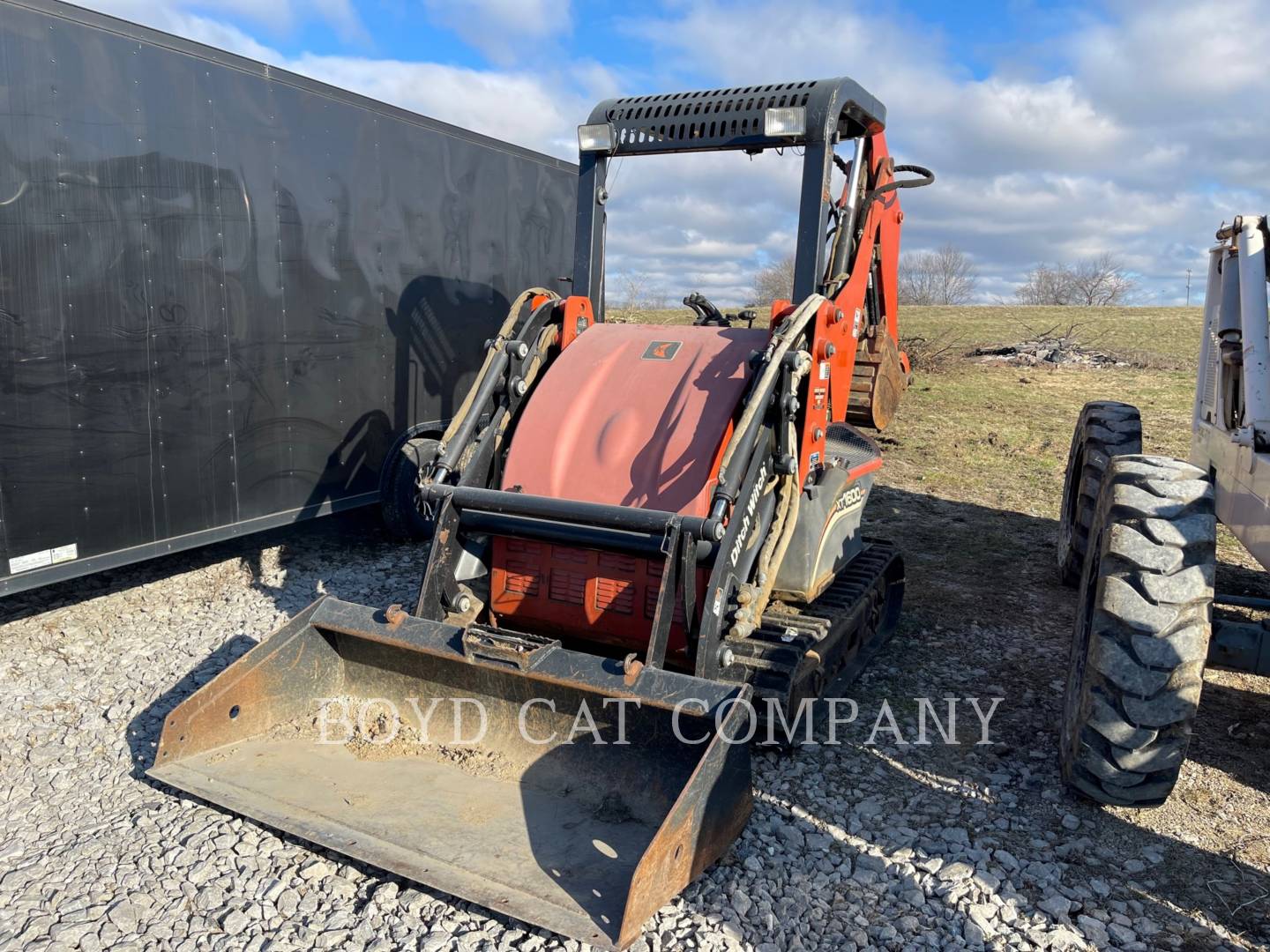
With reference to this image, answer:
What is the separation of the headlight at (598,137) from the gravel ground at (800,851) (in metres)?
3.00

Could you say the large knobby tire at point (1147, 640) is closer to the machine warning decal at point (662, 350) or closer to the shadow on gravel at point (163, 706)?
the machine warning decal at point (662, 350)

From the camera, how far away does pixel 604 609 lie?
4.20m

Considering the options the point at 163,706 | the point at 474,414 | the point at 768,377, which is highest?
the point at 768,377

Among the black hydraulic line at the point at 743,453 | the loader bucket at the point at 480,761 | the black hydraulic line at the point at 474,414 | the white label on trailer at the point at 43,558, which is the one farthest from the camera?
the white label on trailer at the point at 43,558

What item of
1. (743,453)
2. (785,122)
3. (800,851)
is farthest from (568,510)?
(785,122)

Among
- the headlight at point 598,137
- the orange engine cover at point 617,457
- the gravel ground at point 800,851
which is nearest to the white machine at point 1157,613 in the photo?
the gravel ground at point 800,851

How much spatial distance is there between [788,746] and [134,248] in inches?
157

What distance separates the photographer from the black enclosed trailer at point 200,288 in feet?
14.9

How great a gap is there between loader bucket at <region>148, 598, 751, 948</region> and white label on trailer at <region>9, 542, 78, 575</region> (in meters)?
1.52

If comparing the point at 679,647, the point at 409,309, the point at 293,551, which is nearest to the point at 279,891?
the point at 679,647

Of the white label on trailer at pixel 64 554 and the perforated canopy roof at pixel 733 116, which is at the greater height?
the perforated canopy roof at pixel 733 116

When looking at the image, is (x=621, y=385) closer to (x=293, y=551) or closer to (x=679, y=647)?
(x=679, y=647)

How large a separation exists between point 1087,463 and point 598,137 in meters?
3.35

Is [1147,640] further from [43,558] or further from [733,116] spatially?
[43,558]
